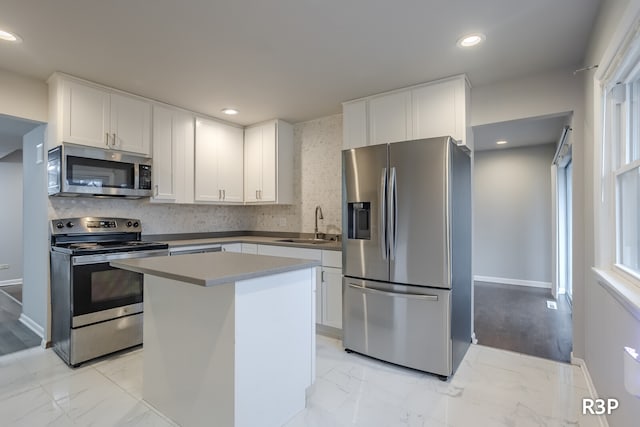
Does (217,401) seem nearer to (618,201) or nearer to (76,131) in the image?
(618,201)

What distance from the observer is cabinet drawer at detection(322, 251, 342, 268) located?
3102 millimetres

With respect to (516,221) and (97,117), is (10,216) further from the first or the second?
(516,221)

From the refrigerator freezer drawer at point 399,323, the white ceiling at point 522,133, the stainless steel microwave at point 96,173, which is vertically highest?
the white ceiling at point 522,133

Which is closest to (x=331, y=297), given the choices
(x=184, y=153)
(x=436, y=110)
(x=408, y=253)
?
(x=408, y=253)

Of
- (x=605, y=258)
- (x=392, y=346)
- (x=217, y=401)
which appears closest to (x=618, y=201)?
(x=605, y=258)

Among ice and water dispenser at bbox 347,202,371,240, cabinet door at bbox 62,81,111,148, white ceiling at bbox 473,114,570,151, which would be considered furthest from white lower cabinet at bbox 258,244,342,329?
white ceiling at bbox 473,114,570,151

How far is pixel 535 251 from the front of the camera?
5.43m

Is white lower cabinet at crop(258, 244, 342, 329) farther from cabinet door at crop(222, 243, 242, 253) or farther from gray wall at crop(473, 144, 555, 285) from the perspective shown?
gray wall at crop(473, 144, 555, 285)

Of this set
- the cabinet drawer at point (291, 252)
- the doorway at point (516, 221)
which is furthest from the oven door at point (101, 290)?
the doorway at point (516, 221)

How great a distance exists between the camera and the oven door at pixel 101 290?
2.57 m

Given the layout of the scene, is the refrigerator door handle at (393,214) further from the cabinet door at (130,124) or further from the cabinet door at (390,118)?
the cabinet door at (130,124)

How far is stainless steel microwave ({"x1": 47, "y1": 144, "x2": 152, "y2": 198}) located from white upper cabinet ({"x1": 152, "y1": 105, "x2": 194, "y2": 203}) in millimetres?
135

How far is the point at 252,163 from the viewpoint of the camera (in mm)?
4227

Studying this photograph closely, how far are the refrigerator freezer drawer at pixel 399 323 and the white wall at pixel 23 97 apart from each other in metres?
3.05
